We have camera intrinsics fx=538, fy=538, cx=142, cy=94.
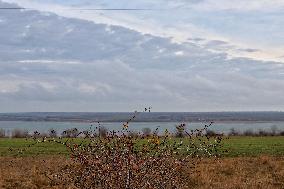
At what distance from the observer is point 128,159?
6488 mm

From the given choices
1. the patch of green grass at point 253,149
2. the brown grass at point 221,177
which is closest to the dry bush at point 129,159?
the brown grass at point 221,177

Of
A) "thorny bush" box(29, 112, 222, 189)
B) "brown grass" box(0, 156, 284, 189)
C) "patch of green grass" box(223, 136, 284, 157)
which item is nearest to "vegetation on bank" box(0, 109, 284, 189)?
"thorny bush" box(29, 112, 222, 189)

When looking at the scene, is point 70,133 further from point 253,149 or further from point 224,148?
point 224,148

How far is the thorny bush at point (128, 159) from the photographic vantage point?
6.49m

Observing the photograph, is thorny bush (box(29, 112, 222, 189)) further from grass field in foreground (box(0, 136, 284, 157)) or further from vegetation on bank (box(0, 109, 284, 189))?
grass field in foreground (box(0, 136, 284, 157))

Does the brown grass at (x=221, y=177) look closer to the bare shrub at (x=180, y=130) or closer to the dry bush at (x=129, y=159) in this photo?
the dry bush at (x=129, y=159)

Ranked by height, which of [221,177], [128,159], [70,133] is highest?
[70,133]

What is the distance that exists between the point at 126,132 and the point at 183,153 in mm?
1156

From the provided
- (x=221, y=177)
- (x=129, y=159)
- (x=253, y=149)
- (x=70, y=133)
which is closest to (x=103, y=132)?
(x=70, y=133)

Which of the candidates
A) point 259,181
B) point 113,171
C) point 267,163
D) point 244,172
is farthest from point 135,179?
point 267,163

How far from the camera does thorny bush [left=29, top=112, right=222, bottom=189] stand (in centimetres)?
→ 649

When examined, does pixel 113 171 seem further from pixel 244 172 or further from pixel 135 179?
pixel 244 172

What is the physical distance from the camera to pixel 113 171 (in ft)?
21.3

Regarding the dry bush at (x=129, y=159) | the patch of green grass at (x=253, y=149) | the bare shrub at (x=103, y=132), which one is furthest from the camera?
the patch of green grass at (x=253, y=149)
